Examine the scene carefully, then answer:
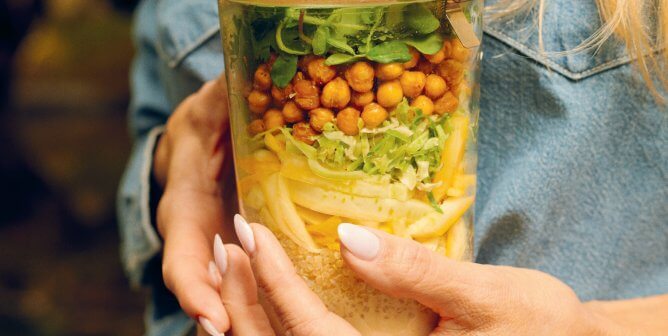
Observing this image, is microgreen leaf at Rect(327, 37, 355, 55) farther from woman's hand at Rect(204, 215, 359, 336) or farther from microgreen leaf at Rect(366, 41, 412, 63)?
woman's hand at Rect(204, 215, 359, 336)

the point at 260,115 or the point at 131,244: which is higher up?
the point at 260,115

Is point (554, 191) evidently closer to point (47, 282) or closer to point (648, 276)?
point (648, 276)

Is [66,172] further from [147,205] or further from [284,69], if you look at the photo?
[284,69]

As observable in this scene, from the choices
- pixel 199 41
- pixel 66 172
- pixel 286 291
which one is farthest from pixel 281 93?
pixel 66 172

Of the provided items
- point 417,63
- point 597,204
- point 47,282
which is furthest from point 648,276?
point 47,282

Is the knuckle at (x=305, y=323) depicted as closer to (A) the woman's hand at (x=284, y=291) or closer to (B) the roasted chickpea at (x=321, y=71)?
(A) the woman's hand at (x=284, y=291)

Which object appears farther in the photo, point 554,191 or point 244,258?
point 554,191

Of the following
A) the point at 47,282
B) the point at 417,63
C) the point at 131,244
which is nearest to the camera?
the point at 417,63

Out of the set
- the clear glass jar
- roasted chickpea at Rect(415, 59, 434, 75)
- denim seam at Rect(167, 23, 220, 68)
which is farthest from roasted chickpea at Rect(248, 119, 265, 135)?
denim seam at Rect(167, 23, 220, 68)
